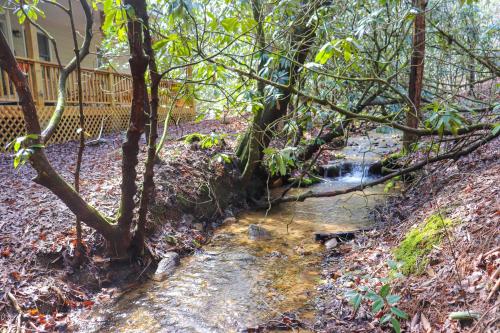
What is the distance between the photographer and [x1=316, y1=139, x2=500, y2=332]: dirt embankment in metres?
2.46

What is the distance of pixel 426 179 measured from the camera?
5.66 meters

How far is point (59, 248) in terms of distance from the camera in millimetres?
3922

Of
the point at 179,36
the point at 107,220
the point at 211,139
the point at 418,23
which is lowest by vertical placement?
the point at 107,220

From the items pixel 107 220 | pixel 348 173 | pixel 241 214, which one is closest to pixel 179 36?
pixel 107 220

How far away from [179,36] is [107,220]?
80.6 inches

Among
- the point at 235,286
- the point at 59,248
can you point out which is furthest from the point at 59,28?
the point at 235,286

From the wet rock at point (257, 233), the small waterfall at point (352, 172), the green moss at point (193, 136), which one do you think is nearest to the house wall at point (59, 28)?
the green moss at point (193, 136)

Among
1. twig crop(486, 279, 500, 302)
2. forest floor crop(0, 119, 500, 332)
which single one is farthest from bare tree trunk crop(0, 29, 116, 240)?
twig crop(486, 279, 500, 302)

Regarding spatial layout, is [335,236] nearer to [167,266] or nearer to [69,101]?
[167,266]

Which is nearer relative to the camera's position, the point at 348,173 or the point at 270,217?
the point at 270,217

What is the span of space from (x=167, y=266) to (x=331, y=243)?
2185mm

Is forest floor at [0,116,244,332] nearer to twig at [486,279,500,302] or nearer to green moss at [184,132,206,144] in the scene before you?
green moss at [184,132,206,144]

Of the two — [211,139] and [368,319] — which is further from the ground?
[211,139]

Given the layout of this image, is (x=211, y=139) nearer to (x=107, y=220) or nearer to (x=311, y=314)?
(x=107, y=220)
